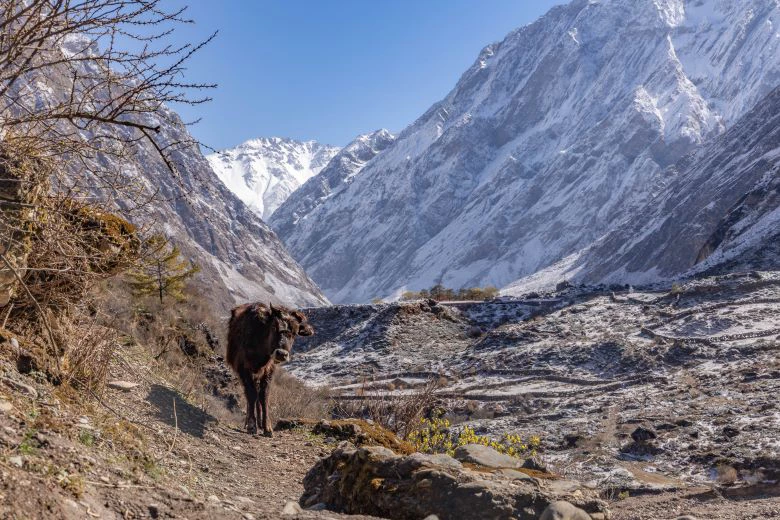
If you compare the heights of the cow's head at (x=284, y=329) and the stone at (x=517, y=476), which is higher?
the cow's head at (x=284, y=329)

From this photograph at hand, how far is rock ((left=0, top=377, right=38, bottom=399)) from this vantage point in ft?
13.1

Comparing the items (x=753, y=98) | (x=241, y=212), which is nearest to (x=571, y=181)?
(x=753, y=98)

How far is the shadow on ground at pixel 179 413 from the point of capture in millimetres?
5992

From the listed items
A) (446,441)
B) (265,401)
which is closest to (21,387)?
(265,401)

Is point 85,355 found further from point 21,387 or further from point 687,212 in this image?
point 687,212

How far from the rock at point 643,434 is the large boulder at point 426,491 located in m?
10.1

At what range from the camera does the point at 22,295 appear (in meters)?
4.96

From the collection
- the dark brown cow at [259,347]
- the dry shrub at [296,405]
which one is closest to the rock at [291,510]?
the dark brown cow at [259,347]

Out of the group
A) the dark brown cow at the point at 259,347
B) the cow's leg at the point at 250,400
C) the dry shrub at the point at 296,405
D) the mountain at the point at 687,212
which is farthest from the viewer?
the mountain at the point at 687,212

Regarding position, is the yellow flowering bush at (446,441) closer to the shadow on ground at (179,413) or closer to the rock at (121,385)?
the shadow on ground at (179,413)

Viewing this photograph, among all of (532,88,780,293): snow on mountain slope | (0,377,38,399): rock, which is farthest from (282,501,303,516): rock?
(532,88,780,293): snow on mountain slope

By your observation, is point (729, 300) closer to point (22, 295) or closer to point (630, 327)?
point (630, 327)

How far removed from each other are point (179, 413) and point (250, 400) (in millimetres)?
1691

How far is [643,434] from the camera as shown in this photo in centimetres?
1363
